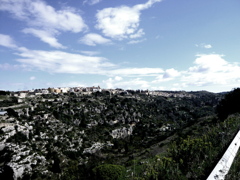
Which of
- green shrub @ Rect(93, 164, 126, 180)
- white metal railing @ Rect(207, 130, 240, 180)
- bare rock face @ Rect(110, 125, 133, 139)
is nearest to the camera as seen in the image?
white metal railing @ Rect(207, 130, 240, 180)

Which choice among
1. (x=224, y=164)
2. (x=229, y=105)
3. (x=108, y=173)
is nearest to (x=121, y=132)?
(x=229, y=105)

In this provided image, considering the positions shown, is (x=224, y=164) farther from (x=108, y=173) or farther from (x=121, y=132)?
(x=121, y=132)

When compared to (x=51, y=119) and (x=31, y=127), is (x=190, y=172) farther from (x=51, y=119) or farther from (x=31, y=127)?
(x=51, y=119)

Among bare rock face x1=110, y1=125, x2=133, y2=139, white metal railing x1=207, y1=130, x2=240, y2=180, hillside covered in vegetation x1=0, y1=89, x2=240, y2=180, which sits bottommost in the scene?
bare rock face x1=110, y1=125, x2=133, y2=139

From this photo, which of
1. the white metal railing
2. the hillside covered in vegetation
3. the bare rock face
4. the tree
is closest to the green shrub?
the hillside covered in vegetation

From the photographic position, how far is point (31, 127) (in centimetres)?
5500

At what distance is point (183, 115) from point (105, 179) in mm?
110978

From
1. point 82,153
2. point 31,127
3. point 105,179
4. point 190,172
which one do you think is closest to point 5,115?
point 31,127

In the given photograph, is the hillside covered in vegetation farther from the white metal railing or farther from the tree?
the white metal railing

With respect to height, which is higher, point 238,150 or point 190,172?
point 238,150

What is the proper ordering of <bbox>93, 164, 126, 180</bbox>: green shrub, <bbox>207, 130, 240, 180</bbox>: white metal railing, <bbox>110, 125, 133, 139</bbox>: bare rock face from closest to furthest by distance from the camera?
1. <bbox>207, 130, 240, 180</bbox>: white metal railing
2. <bbox>93, 164, 126, 180</bbox>: green shrub
3. <bbox>110, 125, 133, 139</bbox>: bare rock face

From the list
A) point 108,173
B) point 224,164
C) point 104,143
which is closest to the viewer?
point 224,164

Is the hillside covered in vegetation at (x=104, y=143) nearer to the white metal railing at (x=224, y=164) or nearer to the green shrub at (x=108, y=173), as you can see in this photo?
the green shrub at (x=108, y=173)

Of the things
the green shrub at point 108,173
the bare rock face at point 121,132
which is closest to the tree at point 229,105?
the green shrub at point 108,173
